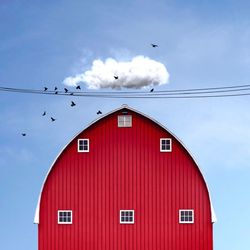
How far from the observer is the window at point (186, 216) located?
55.5m

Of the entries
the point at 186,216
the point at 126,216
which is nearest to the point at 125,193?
the point at 126,216

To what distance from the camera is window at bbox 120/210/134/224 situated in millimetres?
55562

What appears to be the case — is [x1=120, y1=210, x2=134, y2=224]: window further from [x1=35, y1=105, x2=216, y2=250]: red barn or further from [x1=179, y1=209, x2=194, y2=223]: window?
[x1=179, y1=209, x2=194, y2=223]: window

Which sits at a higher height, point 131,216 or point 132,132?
point 132,132

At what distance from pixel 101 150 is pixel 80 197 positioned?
2.88 meters

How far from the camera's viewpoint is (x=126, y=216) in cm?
5562

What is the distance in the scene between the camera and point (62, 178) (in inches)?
2206

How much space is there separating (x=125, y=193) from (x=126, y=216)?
1279 millimetres

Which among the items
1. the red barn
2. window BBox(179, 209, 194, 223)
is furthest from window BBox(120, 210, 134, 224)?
window BBox(179, 209, 194, 223)

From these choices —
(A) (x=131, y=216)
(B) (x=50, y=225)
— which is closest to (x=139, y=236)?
(A) (x=131, y=216)

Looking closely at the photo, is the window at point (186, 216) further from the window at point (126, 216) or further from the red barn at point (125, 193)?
the window at point (126, 216)

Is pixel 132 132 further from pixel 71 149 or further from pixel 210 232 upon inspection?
pixel 210 232

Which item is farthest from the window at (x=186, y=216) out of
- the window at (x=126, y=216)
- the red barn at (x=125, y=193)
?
the window at (x=126, y=216)

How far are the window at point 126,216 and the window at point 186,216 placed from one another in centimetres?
272
